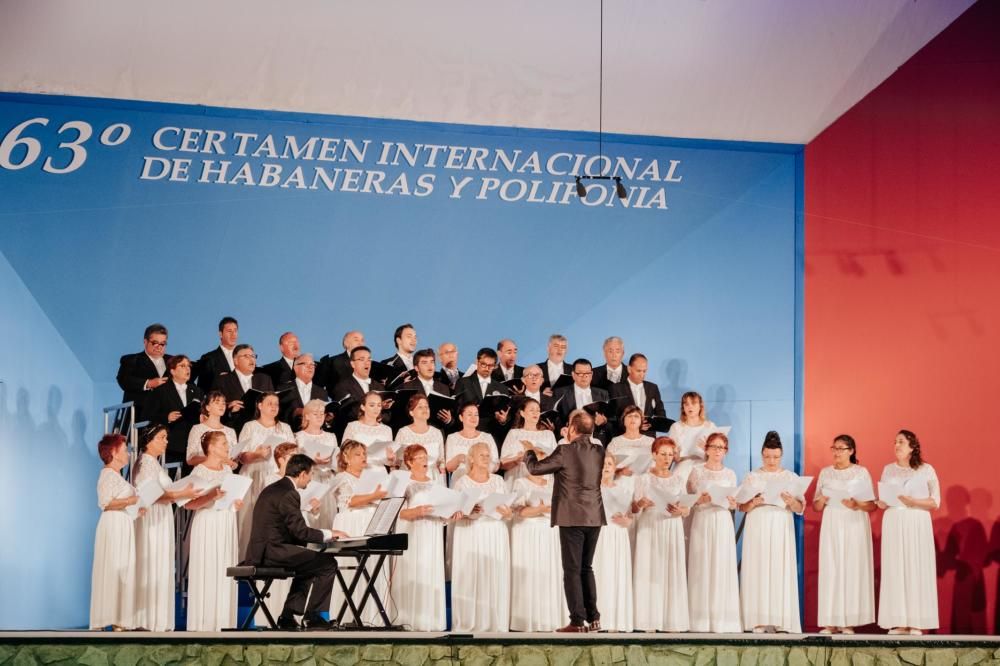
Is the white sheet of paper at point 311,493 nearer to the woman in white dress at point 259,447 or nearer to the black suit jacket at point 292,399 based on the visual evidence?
the woman in white dress at point 259,447

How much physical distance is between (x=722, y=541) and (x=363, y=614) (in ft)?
7.42

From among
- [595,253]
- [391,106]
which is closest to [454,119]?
[391,106]

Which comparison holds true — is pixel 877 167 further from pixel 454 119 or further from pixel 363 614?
Answer: pixel 363 614

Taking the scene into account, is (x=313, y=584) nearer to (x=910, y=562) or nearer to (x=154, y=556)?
(x=154, y=556)

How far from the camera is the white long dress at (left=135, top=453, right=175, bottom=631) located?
7758 millimetres

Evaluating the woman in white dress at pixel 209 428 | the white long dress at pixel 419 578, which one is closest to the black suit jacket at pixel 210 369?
the woman in white dress at pixel 209 428

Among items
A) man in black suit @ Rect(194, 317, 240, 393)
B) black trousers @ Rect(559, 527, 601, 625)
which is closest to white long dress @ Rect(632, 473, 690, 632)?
black trousers @ Rect(559, 527, 601, 625)

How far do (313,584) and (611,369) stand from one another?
2.95 meters

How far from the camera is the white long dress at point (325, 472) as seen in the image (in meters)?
7.98

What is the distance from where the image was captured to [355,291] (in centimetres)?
981

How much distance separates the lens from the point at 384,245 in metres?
9.92

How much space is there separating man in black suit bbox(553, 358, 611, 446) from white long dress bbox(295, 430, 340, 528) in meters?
1.52

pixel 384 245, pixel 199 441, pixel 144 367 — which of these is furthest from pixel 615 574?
pixel 144 367

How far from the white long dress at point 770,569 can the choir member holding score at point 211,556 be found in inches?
125
